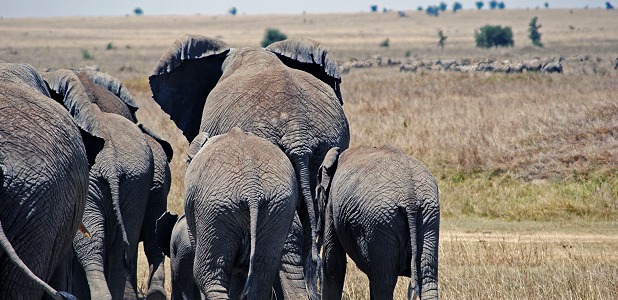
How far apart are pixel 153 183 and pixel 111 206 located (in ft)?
3.65

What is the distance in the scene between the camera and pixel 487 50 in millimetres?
77875

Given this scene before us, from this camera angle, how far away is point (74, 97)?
6.99m

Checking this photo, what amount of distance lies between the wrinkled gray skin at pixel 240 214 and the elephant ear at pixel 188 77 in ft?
12.2

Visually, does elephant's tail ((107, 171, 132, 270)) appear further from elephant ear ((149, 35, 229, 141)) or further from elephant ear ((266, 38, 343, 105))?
elephant ear ((266, 38, 343, 105))

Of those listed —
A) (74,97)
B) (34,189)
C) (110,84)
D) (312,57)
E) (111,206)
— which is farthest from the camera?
(110,84)

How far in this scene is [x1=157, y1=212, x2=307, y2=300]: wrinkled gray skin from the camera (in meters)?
7.14

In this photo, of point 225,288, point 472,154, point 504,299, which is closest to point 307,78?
point 504,299

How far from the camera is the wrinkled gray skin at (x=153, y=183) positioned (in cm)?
845

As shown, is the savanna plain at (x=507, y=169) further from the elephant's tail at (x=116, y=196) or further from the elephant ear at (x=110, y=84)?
the elephant's tail at (x=116, y=196)

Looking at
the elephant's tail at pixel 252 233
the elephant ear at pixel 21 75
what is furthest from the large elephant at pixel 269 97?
the elephant ear at pixel 21 75

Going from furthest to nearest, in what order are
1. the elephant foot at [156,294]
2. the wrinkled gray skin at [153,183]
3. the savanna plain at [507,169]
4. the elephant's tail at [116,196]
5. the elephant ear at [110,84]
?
the elephant ear at [110,84] < the savanna plain at [507,169] < the wrinkled gray skin at [153,183] < the elephant foot at [156,294] < the elephant's tail at [116,196]

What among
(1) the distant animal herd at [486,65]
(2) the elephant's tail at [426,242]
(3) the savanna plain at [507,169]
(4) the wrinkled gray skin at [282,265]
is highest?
(2) the elephant's tail at [426,242]

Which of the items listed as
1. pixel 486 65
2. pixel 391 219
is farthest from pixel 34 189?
pixel 486 65

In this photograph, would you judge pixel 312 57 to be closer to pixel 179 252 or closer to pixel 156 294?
pixel 156 294
